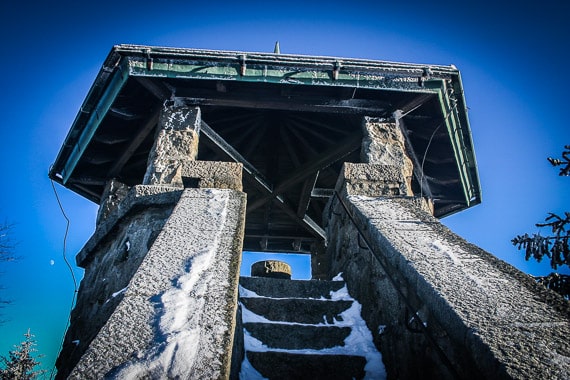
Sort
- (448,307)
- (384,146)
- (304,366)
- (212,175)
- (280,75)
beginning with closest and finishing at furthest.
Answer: (448,307), (304,366), (212,175), (384,146), (280,75)

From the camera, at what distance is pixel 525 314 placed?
1.65 m

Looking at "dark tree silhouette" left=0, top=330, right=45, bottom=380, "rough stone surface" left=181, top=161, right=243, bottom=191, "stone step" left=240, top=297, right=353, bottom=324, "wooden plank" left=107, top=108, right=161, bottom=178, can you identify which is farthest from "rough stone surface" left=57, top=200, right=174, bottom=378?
"dark tree silhouette" left=0, top=330, right=45, bottom=380

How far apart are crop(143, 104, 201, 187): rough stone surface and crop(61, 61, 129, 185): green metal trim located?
0.69 m

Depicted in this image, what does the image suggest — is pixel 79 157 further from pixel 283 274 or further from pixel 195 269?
pixel 195 269

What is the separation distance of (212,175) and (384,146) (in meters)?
2.38

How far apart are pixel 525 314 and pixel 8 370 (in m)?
16.8

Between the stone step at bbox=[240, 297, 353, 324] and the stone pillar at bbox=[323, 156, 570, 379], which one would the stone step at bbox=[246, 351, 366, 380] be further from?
the stone step at bbox=[240, 297, 353, 324]

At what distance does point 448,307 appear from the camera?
1.72m

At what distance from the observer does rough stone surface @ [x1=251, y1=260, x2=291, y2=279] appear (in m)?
5.23

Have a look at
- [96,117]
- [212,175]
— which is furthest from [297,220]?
[212,175]

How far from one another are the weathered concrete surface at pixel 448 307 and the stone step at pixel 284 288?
1.56ft

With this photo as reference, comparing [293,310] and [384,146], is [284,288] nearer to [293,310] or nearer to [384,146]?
[293,310]

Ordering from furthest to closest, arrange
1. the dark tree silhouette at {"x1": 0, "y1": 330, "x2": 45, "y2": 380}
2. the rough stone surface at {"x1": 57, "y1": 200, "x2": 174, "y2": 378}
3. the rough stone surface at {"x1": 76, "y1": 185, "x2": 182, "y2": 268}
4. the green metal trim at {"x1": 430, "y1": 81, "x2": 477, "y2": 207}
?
the dark tree silhouette at {"x1": 0, "y1": 330, "x2": 45, "y2": 380} < the green metal trim at {"x1": 430, "y1": 81, "x2": 477, "y2": 207} < the rough stone surface at {"x1": 76, "y1": 185, "x2": 182, "y2": 268} < the rough stone surface at {"x1": 57, "y1": 200, "x2": 174, "y2": 378}

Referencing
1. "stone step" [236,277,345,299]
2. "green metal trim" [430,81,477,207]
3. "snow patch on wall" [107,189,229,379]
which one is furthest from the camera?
"green metal trim" [430,81,477,207]
